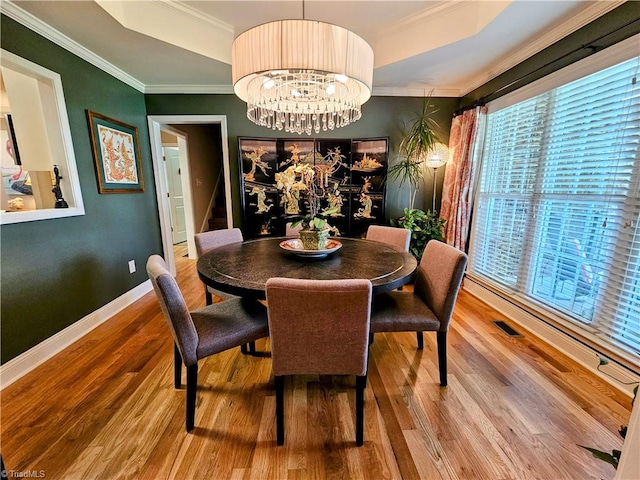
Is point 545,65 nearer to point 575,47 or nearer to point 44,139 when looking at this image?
point 575,47

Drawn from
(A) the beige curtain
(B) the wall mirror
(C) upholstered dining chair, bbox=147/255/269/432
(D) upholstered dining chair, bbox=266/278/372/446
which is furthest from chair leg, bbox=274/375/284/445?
(A) the beige curtain

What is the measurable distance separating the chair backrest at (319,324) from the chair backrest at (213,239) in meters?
1.29

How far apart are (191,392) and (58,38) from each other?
9.19 feet

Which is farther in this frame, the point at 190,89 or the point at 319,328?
the point at 190,89

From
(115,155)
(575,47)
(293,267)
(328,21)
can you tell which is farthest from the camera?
(115,155)

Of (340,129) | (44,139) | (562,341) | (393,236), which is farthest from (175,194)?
(562,341)

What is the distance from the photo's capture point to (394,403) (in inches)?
61.7

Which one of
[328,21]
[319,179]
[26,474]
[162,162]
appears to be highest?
[328,21]

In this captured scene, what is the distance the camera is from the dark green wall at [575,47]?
1.62 metres

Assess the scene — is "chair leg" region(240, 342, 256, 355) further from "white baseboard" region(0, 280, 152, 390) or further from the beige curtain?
the beige curtain

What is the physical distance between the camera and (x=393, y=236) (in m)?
2.45

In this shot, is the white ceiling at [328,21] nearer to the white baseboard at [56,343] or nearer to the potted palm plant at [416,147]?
the potted palm plant at [416,147]

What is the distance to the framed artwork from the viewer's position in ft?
8.18

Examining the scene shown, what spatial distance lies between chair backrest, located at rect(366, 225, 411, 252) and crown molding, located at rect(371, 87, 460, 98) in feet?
6.05
